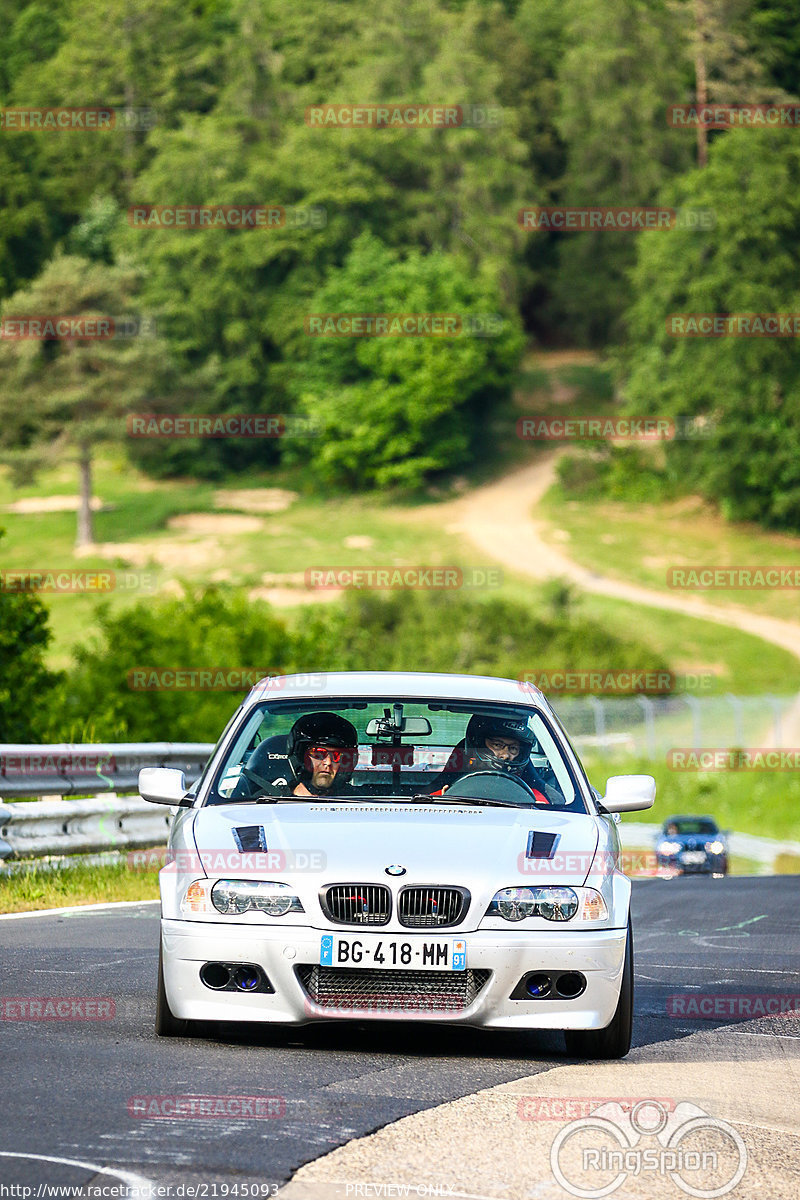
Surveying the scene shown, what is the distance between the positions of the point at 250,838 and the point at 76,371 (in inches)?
3478

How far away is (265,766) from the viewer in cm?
821

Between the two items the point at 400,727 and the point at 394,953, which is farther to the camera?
the point at 400,727

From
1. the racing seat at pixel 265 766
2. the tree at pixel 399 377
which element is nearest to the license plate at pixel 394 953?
the racing seat at pixel 265 766

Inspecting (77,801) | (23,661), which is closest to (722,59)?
(23,661)

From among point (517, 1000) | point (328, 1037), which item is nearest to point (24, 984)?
point (328, 1037)

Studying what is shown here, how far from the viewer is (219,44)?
128125 mm

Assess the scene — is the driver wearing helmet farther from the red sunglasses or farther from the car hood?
the car hood

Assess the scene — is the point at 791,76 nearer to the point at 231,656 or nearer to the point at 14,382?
the point at 14,382

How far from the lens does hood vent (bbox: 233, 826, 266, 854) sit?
23.4 feet

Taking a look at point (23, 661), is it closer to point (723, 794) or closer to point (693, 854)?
point (693, 854)

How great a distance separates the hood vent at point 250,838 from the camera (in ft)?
23.4

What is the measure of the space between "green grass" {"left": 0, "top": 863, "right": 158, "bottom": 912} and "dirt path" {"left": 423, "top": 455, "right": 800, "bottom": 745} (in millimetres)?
61583

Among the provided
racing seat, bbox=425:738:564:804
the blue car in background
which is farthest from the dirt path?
racing seat, bbox=425:738:564:804

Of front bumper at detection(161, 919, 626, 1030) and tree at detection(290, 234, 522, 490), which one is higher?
front bumper at detection(161, 919, 626, 1030)
